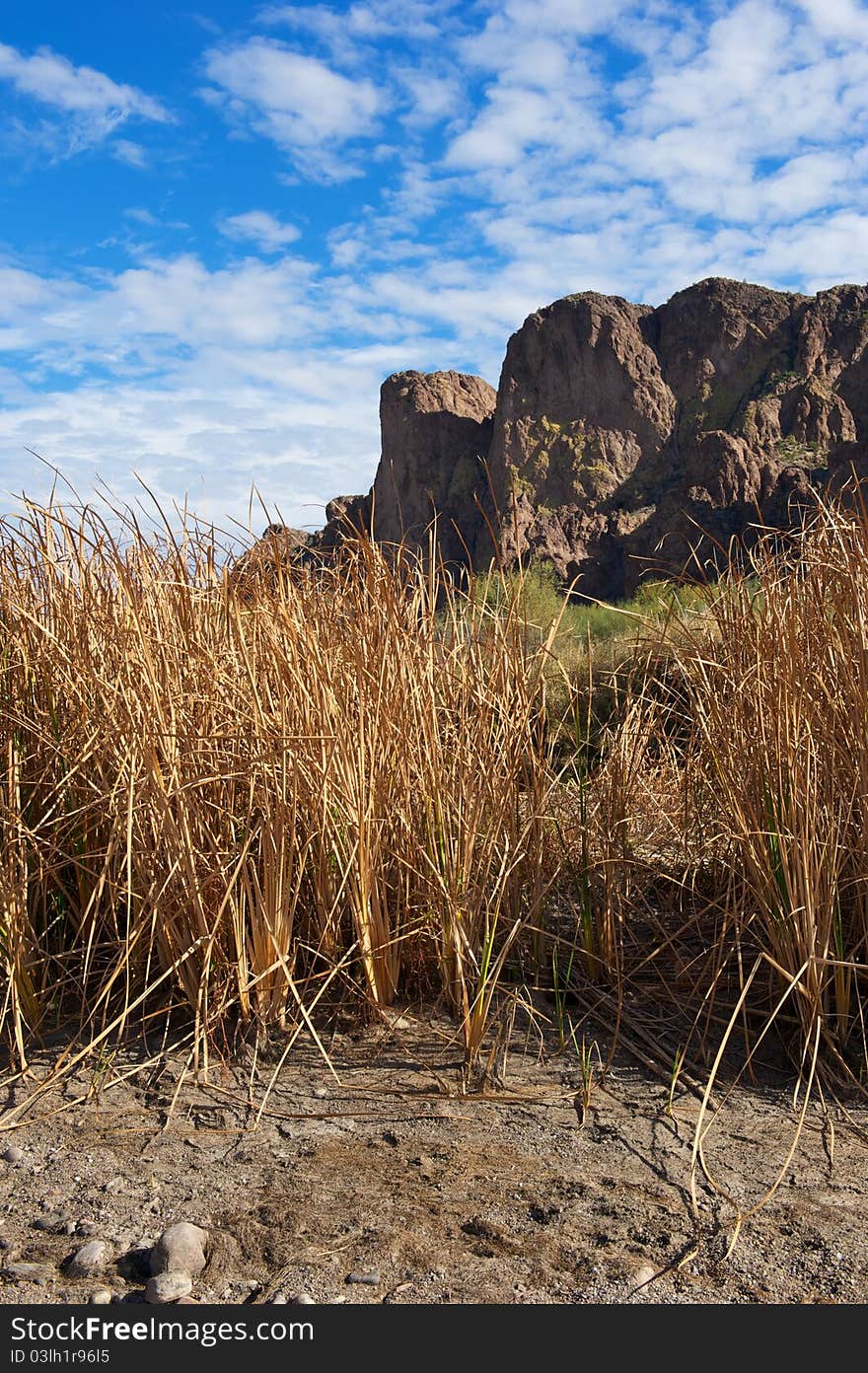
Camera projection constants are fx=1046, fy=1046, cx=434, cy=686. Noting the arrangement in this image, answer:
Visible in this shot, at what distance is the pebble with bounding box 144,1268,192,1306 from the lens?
145cm

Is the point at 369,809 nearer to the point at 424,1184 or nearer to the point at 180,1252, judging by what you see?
the point at 424,1184

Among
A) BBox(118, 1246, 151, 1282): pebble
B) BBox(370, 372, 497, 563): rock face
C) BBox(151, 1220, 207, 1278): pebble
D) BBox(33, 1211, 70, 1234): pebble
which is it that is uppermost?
BBox(370, 372, 497, 563): rock face

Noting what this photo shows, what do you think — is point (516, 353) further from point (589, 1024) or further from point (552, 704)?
point (589, 1024)

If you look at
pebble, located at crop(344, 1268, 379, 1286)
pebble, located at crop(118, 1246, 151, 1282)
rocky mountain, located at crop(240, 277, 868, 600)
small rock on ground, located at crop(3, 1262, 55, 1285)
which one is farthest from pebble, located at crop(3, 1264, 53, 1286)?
rocky mountain, located at crop(240, 277, 868, 600)

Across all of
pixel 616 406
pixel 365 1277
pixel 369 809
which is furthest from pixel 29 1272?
pixel 616 406

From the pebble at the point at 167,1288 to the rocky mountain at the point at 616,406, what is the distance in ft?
122

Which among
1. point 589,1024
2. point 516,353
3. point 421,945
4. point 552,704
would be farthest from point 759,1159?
point 516,353

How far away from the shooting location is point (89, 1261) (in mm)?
1533

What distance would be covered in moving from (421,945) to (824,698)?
1.04 m

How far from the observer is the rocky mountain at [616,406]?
40500 millimetres

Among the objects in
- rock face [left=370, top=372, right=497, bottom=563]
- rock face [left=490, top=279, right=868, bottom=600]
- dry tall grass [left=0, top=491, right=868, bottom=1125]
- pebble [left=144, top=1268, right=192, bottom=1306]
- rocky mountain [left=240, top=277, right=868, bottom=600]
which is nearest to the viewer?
pebble [left=144, top=1268, right=192, bottom=1306]

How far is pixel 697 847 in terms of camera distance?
2666 millimetres

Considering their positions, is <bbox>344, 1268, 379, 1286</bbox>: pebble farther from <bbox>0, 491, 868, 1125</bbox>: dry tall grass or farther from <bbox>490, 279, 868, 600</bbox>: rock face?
<bbox>490, 279, 868, 600</bbox>: rock face

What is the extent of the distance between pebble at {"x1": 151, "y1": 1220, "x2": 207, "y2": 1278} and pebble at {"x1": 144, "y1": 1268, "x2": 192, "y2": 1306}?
23mm
